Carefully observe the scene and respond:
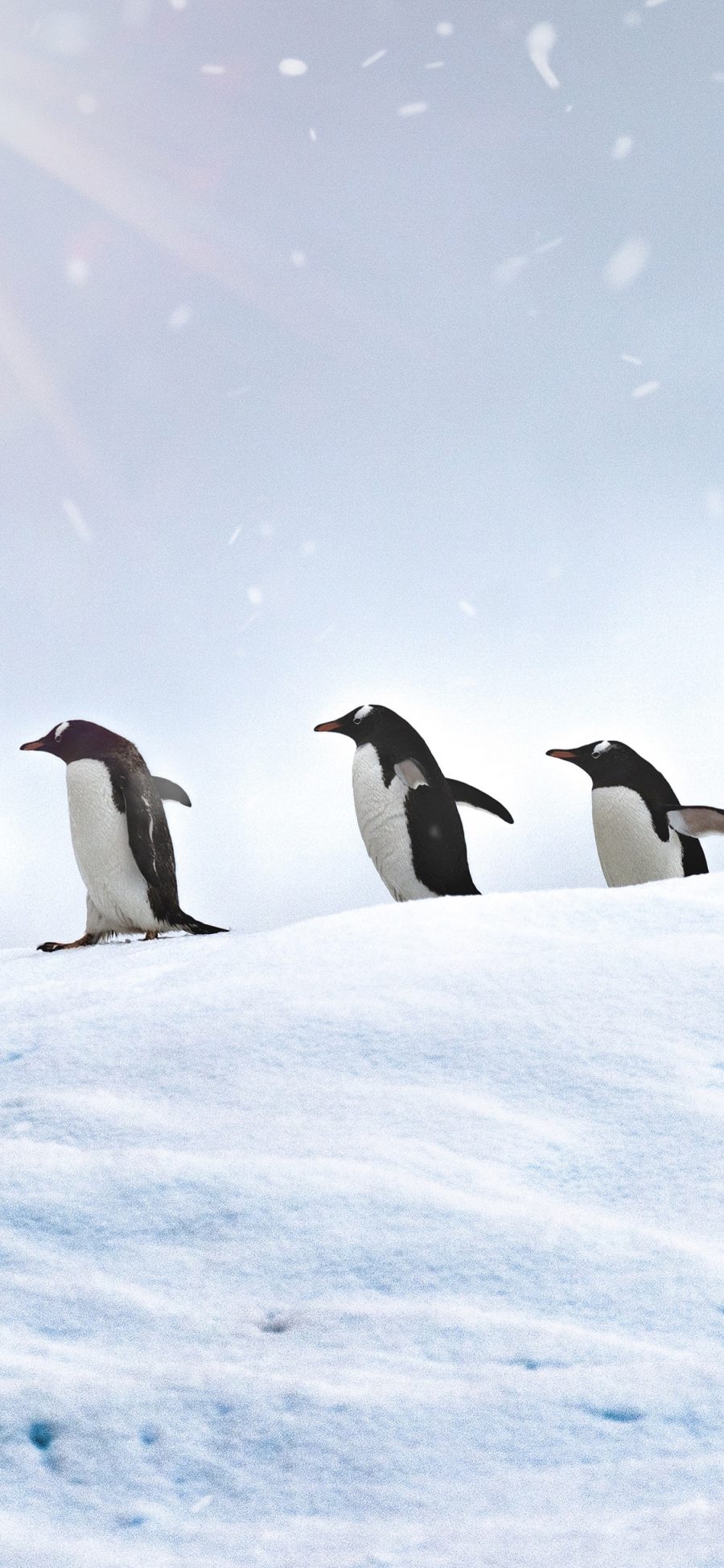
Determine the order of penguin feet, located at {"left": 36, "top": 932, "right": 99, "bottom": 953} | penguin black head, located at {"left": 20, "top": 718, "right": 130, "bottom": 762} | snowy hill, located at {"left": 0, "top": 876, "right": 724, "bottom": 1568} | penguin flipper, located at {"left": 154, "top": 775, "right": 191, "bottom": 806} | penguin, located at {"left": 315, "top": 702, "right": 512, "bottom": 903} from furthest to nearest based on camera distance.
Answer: penguin flipper, located at {"left": 154, "top": 775, "right": 191, "bottom": 806} → penguin, located at {"left": 315, "top": 702, "right": 512, "bottom": 903} → penguin black head, located at {"left": 20, "top": 718, "right": 130, "bottom": 762} → penguin feet, located at {"left": 36, "top": 932, "right": 99, "bottom": 953} → snowy hill, located at {"left": 0, "top": 876, "right": 724, "bottom": 1568}

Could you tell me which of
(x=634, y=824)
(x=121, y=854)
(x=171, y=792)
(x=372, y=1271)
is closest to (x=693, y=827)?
(x=634, y=824)

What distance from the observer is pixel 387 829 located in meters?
5.70

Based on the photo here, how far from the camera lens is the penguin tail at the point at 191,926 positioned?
4979mm

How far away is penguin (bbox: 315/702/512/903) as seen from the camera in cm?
568

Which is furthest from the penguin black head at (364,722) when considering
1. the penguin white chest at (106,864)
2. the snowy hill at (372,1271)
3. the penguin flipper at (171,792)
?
the snowy hill at (372,1271)

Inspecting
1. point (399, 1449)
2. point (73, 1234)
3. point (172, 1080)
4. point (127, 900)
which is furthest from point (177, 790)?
point (399, 1449)

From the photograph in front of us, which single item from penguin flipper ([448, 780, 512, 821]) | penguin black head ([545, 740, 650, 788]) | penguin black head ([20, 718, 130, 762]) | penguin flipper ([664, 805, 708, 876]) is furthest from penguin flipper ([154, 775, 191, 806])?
penguin flipper ([664, 805, 708, 876])

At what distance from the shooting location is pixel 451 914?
2812mm

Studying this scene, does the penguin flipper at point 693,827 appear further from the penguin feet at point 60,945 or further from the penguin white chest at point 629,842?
the penguin feet at point 60,945

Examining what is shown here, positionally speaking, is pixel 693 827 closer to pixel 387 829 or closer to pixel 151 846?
pixel 387 829

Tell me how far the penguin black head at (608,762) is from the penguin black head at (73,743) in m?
2.73

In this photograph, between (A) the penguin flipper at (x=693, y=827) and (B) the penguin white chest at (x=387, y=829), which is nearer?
(B) the penguin white chest at (x=387, y=829)

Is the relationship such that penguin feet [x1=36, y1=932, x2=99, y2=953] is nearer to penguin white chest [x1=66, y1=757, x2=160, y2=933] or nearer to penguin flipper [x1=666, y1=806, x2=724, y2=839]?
penguin white chest [x1=66, y1=757, x2=160, y2=933]

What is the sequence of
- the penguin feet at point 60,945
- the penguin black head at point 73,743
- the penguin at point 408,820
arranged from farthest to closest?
the penguin at point 408,820, the penguin black head at point 73,743, the penguin feet at point 60,945
